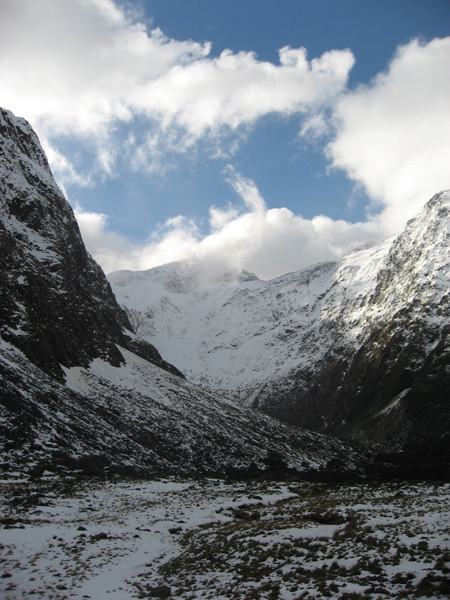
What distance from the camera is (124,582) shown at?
1759cm

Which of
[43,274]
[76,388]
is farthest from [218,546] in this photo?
[43,274]

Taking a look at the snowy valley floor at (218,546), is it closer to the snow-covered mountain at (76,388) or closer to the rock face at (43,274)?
the snow-covered mountain at (76,388)

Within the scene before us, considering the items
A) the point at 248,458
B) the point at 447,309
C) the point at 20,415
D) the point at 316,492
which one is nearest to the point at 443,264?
the point at 447,309

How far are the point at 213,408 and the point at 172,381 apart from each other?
11.6 meters

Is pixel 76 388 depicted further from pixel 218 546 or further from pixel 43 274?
pixel 218 546

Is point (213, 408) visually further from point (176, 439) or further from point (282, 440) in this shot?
point (176, 439)

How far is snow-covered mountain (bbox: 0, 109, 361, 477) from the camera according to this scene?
5125 cm

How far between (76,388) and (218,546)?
179 ft

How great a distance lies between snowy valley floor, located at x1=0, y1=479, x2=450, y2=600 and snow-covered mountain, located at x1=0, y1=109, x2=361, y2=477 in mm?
14915

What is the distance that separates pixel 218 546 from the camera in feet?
71.6

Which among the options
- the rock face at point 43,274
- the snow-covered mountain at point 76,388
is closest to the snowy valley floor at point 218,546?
the snow-covered mountain at point 76,388

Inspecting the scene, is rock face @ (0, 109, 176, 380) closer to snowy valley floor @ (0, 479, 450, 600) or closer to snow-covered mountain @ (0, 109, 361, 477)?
snow-covered mountain @ (0, 109, 361, 477)

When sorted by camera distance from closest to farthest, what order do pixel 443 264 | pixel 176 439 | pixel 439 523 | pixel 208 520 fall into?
pixel 439 523 < pixel 208 520 < pixel 176 439 < pixel 443 264

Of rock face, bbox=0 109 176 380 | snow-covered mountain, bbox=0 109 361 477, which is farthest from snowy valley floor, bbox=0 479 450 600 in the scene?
rock face, bbox=0 109 176 380
